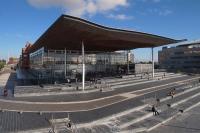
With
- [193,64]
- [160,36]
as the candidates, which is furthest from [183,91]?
[193,64]

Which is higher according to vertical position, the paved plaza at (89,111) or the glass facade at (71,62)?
the glass facade at (71,62)

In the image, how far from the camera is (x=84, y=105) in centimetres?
2353

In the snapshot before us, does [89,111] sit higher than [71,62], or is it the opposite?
[71,62]

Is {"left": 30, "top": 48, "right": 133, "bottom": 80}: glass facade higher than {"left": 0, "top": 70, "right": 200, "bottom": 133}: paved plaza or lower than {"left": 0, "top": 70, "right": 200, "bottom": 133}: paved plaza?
higher

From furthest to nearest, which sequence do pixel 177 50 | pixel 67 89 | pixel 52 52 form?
pixel 177 50 → pixel 52 52 → pixel 67 89

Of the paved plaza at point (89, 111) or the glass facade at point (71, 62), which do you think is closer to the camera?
the paved plaza at point (89, 111)

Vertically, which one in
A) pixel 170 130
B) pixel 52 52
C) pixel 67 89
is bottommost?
pixel 170 130

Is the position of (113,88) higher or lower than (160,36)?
lower

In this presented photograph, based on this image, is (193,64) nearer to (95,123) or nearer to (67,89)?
(67,89)

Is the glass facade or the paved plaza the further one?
the glass facade

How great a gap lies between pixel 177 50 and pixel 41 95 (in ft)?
309

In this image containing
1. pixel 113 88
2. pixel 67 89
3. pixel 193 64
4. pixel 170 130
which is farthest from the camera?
pixel 193 64

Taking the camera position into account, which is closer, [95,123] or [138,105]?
[95,123]

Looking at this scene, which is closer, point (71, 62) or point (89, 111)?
point (89, 111)
